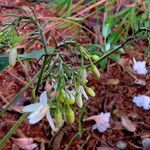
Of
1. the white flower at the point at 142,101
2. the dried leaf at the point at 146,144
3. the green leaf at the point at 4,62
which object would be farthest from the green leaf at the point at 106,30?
the green leaf at the point at 4,62

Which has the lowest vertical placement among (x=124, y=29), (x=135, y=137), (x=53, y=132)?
(x=135, y=137)

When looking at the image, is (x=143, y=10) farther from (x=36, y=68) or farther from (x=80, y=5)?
(x=36, y=68)

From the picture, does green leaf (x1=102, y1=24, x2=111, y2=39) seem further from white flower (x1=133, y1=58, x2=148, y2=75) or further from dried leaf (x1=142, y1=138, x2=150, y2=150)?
dried leaf (x1=142, y1=138, x2=150, y2=150)

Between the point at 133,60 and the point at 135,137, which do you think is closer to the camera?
the point at 135,137

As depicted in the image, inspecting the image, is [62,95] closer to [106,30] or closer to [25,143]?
[25,143]

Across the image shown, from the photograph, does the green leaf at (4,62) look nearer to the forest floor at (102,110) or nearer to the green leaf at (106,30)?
the forest floor at (102,110)

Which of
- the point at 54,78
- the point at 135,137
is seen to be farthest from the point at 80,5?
the point at 54,78
